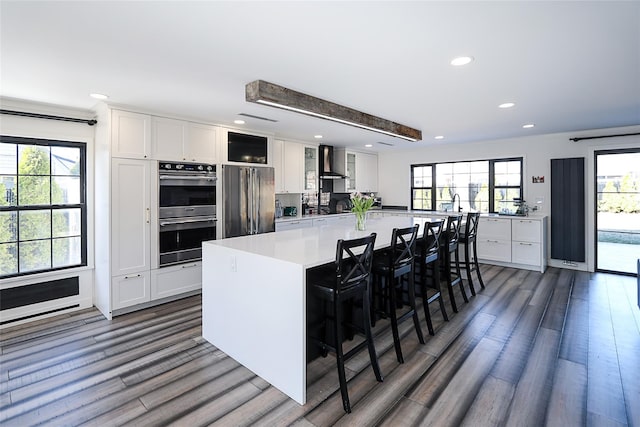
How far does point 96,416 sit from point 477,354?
9.45 ft

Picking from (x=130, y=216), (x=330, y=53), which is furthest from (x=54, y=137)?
(x=330, y=53)

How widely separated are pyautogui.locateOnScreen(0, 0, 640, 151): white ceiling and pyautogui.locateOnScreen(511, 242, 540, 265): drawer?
240 cm

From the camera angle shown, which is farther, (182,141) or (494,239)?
(494,239)

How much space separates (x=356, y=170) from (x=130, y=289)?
16.7ft

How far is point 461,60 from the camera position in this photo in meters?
2.52

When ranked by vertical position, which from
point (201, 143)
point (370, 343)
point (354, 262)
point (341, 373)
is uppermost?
point (201, 143)

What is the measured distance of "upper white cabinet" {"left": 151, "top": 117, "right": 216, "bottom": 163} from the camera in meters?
4.06

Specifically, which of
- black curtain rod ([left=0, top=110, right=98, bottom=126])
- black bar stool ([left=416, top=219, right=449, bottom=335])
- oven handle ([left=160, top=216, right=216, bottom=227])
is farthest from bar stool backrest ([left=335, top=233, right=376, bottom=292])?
black curtain rod ([left=0, top=110, right=98, bottom=126])

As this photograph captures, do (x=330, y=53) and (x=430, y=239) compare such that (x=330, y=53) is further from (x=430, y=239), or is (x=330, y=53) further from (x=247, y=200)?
(x=247, y=200)

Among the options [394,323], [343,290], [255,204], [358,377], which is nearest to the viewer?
[343,290]

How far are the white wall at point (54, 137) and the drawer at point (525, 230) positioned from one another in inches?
253

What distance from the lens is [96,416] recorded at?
6.93ft

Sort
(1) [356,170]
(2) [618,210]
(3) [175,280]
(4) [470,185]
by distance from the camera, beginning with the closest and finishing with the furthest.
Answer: (3) [175,280]
(2) [618,210]
(4) [470,185]
(1) [356,170]

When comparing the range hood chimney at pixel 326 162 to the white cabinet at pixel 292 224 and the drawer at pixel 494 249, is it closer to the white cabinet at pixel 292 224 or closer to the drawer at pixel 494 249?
the white cabinet at pixel 292 224
